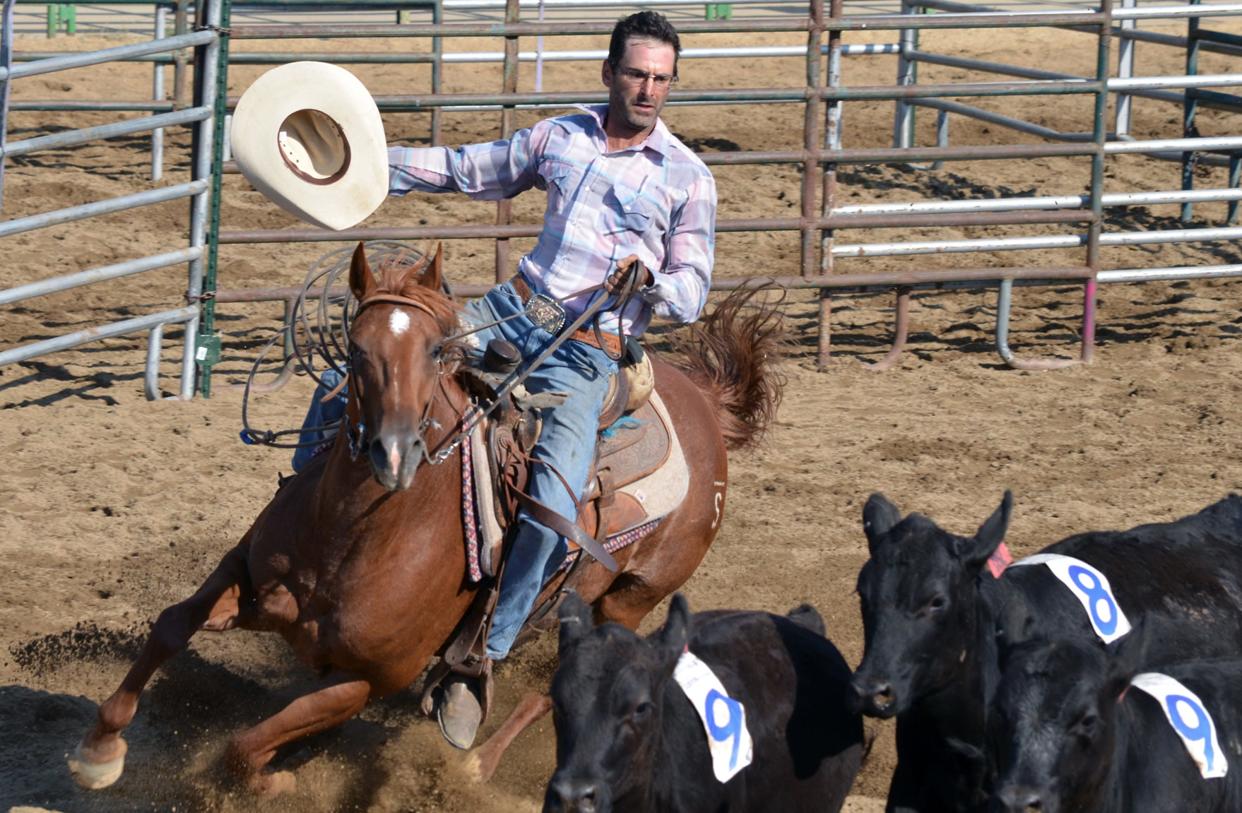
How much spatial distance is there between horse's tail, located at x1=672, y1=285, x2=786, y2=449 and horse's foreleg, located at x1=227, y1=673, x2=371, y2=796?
6.40 ft

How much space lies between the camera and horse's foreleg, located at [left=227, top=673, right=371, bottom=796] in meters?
4.27

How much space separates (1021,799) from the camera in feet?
10.6

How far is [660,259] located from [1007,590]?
1.46 m

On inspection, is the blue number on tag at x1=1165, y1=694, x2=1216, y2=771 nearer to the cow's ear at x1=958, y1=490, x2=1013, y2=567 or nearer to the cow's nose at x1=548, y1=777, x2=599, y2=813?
the cow's ear at x1=958, y1=490, x2=1013, y2=567

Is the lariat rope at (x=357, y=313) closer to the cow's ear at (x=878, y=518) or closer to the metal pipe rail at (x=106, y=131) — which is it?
the cow's ear at (x=878, y=518)

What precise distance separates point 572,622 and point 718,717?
0.49 m

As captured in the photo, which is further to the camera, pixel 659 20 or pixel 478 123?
pixel 478 123

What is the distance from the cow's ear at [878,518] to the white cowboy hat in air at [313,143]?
166cm

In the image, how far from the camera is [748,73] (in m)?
14.8

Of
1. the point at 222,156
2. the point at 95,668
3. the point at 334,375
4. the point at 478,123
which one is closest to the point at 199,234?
the point at 222,156

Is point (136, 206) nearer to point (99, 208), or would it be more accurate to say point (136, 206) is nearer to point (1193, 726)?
point (99, 208)

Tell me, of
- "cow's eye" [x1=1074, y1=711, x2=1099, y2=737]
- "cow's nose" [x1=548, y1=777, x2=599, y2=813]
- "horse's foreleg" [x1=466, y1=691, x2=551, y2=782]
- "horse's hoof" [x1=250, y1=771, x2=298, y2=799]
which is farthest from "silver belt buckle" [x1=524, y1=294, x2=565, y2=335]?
"cow's eye" [x1=1074, y1=711, x2=1099, y2=737]

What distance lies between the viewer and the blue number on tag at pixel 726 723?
3.77 meters

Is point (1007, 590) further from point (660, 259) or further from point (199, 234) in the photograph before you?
point (199, 234)
